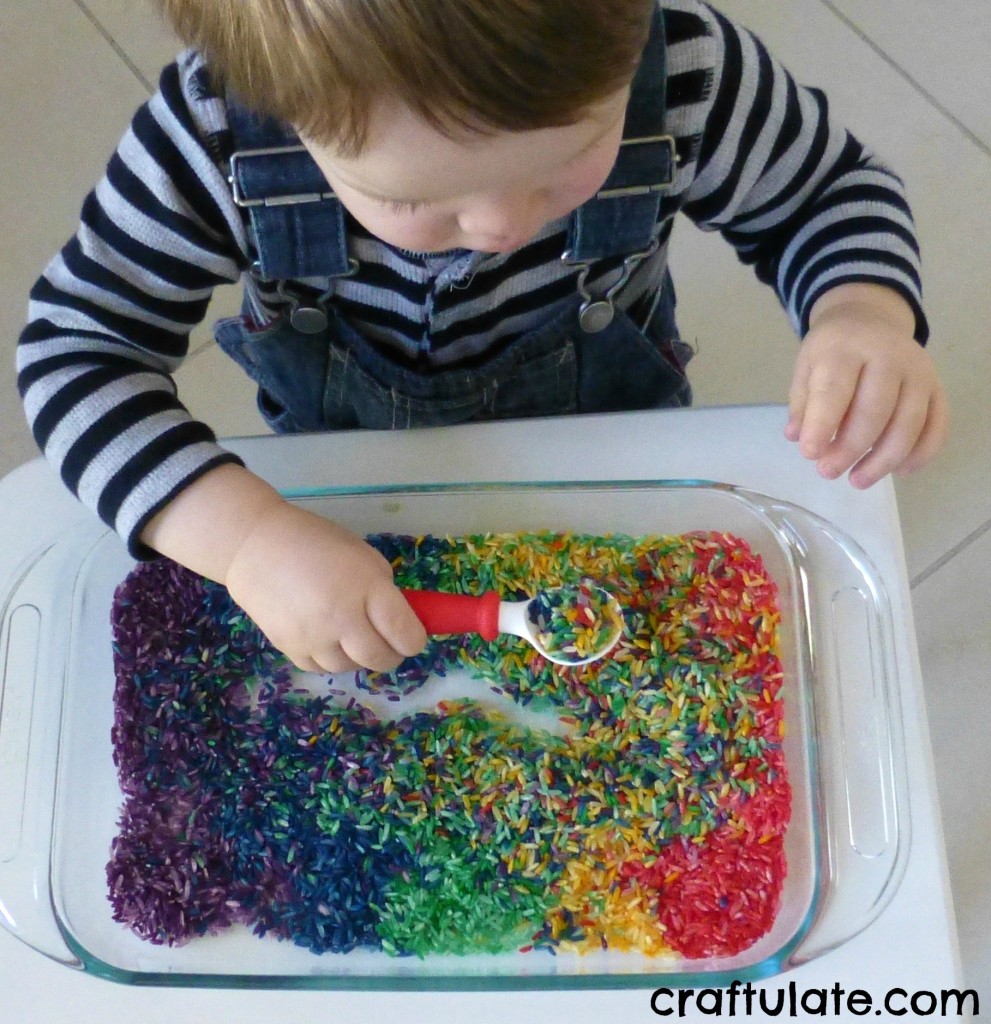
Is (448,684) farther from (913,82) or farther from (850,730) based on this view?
(913,82)

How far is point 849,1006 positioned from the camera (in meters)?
0.55

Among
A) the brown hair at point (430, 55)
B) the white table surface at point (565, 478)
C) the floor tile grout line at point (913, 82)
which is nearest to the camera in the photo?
the brown hair at point (430, 55)

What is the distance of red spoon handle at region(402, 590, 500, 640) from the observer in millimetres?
593

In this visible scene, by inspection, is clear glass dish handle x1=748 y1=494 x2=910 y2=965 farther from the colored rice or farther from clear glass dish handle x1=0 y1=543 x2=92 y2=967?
clear glass dish handle x1=0 y1=543 x2=92 y2=967

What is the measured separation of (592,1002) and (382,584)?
0.24 metres

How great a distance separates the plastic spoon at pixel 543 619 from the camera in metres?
0.59

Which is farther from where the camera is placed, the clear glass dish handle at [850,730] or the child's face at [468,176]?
the clear glass dish handle at [850,730]

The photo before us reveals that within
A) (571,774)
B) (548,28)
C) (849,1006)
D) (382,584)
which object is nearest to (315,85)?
(548,28)

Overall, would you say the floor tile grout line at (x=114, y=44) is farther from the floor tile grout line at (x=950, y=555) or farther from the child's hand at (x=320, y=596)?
the floor tile grout line at (x=950, y=555)

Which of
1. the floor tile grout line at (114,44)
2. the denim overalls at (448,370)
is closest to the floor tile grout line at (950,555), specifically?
the denim overalls at (448,370)

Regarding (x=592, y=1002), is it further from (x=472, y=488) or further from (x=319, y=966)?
(x=472, y=488)

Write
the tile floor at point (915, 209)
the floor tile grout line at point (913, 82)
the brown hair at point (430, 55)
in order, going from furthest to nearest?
the floor tile grout line at point (913, 82) → the tile floor at point (915, 209) → the brown hair at point (430, 55)

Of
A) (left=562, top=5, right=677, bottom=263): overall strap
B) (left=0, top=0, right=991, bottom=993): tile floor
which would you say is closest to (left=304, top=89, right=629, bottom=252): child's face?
(left=562, top=5, right=677, bottom=263): overall strap

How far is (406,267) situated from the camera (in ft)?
2.16
